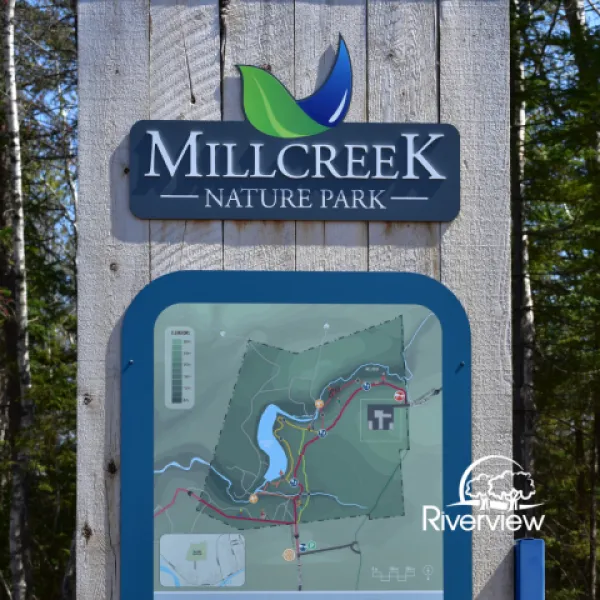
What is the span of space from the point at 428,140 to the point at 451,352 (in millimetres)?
588

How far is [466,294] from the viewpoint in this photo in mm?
2463

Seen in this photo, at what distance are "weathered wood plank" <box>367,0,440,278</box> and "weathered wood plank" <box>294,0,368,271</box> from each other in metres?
0.03

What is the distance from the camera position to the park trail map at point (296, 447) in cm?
236

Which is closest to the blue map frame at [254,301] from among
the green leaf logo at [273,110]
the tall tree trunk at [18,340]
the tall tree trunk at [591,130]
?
the green leaf logo at [273,110]

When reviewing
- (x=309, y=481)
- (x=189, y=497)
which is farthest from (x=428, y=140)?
(x=189, y=497)

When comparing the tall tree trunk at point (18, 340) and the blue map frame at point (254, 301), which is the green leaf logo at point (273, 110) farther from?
the tall tree trunk at point (18, 340)

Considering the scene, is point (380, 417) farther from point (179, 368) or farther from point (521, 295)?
point (521, 295)

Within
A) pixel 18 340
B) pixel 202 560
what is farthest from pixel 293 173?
pixel 18 340

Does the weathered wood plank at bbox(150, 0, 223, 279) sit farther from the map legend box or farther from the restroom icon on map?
the restroom icon on map

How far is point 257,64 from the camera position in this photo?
8.07 ft

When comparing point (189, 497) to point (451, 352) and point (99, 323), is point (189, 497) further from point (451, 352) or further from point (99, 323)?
point (451, 352)

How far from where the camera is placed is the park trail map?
236 centimetres

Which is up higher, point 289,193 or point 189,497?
point 289,193

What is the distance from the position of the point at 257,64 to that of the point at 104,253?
0.67m
